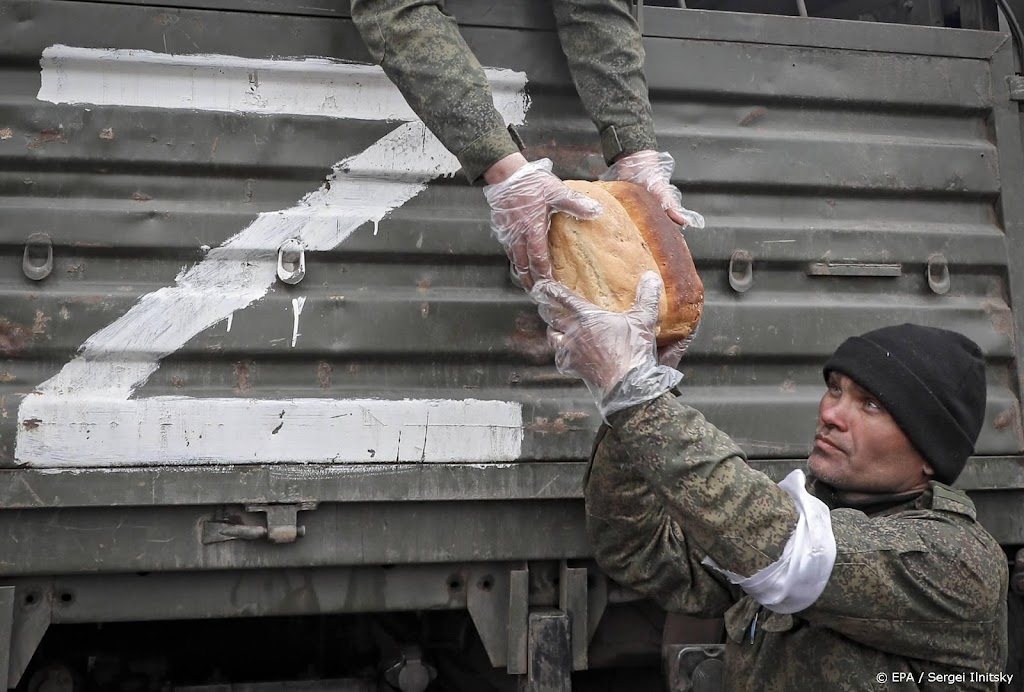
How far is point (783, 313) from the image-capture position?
109 inches

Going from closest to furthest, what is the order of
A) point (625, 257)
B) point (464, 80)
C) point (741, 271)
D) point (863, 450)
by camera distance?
point (625, 257), point (863, 450), point (464, 80), point (741, 271)

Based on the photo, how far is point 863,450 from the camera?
7.02 feet

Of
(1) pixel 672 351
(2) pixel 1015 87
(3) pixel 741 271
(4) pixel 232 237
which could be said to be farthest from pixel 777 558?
(2) pixel 1015 87

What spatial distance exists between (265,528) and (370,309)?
589mm

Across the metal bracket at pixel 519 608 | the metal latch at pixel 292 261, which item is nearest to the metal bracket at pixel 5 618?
the metal latch at pixel 292 261

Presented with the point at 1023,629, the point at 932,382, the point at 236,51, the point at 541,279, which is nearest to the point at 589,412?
the point at 541,279

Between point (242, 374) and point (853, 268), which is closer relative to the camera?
point (242, 374)

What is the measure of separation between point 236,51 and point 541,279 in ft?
3.31

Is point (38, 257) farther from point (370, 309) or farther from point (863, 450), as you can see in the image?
point (863, 450)

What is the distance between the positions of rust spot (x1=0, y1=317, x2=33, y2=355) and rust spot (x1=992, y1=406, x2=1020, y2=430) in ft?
8.52

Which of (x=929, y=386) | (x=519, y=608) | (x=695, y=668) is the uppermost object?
(x=929, y=386)

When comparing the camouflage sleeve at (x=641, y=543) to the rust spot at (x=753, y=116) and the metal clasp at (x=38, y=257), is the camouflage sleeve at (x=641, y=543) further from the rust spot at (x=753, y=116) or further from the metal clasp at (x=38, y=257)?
the metal clasp at (x=38, y=257)

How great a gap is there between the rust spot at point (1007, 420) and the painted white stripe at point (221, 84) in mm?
1878

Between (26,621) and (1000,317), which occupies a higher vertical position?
(1000,317)
